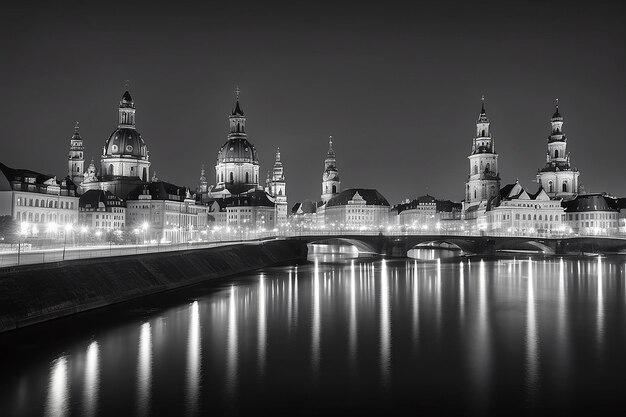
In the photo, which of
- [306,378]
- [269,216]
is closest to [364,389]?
[306,378]

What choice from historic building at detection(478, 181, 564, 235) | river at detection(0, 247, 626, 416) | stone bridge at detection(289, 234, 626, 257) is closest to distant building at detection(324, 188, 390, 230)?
historic building at detection(478, 181, 564, 235)

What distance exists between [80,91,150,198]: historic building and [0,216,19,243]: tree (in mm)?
79376

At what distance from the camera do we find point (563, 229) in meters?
139

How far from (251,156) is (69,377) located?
525ft

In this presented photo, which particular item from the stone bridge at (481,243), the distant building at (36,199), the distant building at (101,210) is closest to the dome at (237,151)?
the distant building at (101,210)

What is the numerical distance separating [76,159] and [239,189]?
5285 cm

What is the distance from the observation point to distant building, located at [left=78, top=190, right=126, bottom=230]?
121m

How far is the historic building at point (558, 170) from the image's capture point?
161 metres

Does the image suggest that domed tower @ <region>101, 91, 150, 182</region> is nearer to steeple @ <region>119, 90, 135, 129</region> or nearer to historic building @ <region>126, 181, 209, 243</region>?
steeple @ <region>119, 90, 135, 129</region>

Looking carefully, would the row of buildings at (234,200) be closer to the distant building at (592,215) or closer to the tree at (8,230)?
the distant building at (592,215)

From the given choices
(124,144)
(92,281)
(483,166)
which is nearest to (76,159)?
(124,144)

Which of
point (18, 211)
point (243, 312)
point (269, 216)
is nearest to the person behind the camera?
point (243, 312)

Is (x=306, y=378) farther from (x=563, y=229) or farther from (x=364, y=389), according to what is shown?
(x=563, y=229)

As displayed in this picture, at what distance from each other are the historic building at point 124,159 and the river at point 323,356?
9882 centimetres
